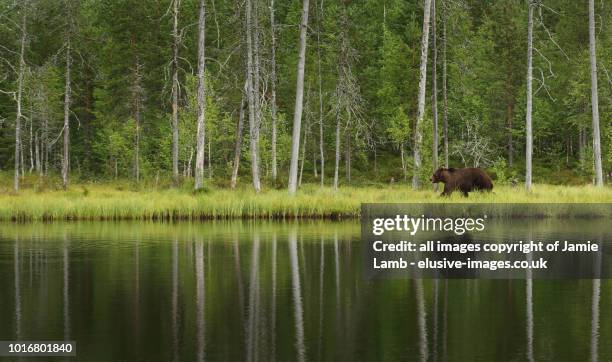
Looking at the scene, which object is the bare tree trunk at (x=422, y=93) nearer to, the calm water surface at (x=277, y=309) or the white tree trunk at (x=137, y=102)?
the calm water surface at (x=277, y=309)

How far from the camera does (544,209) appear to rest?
29.8 m

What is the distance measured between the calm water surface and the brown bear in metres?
12.0

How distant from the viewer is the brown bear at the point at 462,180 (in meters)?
31.1

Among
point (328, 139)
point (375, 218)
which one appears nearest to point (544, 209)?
point (375, 218)

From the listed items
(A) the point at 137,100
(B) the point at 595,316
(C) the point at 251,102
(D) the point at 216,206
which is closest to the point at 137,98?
(A) the point at 137,100

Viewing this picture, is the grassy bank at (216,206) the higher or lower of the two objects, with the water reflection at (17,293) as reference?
higher

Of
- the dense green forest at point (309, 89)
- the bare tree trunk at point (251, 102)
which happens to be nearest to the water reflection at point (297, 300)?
the bare tree trunk at point (251, 102)

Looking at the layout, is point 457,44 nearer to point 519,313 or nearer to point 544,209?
point 544,209

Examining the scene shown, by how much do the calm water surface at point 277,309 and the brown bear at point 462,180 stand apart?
39.3 feet

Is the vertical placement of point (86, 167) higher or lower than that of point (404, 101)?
lower

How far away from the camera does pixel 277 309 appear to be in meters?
12.0

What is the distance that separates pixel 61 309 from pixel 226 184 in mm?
38650

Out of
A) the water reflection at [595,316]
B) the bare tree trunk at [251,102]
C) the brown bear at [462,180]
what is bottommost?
the water reflection at [595,316]

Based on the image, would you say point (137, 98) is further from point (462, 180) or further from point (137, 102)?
point (462, 180)
